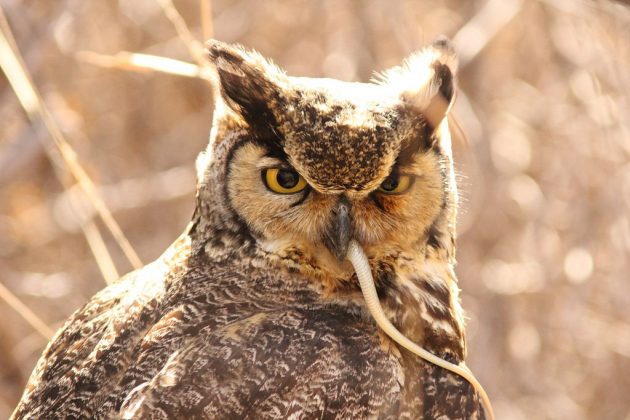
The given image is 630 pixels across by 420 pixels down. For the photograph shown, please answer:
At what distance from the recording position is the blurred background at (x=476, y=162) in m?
3.84

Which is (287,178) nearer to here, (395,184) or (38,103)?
(395,184)

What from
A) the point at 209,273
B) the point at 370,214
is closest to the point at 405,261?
the point at 370,214

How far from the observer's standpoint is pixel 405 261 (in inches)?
94.0

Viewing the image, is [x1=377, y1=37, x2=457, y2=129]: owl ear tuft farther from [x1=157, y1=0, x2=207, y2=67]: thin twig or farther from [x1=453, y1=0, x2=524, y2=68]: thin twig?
[x1=453, y1=0, x2=524, y2=68]: thin twig

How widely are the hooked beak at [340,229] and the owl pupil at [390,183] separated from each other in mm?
95

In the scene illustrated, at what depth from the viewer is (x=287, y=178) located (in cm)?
227

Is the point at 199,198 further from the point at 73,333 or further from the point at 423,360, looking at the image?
the point at 423,360

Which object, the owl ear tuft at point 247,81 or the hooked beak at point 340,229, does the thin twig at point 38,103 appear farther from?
the hooked beak at point 340,229

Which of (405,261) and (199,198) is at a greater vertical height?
(199,198)

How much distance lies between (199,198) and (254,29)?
2.36 m

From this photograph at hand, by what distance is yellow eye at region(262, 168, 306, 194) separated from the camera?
2.26 m

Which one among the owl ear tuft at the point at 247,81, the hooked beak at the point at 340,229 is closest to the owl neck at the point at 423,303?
the hooked beak at the point at 340,229

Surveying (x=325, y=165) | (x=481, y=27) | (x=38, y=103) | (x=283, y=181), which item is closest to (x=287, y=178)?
(x=283, y=181)

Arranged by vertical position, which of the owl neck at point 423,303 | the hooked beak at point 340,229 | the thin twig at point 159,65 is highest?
the thin twig at point 159,65
